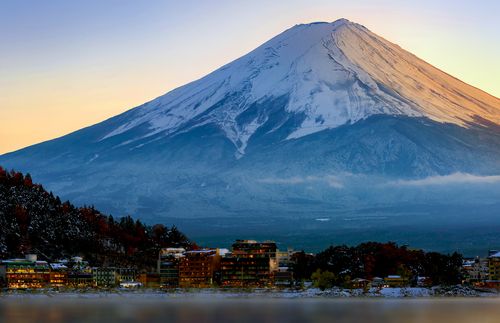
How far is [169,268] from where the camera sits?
369ft

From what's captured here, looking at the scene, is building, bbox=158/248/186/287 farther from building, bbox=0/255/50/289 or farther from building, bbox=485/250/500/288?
building, bbox=485/250/500/288

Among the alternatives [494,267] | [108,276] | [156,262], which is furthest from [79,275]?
[494,267]

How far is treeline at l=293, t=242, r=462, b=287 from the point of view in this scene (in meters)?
106

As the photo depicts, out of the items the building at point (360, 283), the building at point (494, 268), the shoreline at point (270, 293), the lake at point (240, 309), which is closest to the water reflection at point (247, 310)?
the lake at point (240, 309)

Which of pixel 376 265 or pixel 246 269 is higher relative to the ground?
pixel 376 265

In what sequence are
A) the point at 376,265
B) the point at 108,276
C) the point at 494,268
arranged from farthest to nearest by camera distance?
the point at 376,265 < the point at 494,268 < the point at 108,276

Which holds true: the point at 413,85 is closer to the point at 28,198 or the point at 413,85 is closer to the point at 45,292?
the point at 28,198

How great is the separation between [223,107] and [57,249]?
85.3 meters

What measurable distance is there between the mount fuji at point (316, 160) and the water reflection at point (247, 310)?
1990 inches

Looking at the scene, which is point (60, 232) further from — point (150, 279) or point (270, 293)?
point (270, 293)

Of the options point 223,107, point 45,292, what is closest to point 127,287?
point 45,292

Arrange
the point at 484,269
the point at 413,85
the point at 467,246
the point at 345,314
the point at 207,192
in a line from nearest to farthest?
1. the point at 345,314
2. the point at 484,269
3. the point at 467,246
4. the point at 207,192
5. the point at 413,85

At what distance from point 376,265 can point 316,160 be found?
59278 mm

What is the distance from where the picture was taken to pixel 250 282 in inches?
4336
